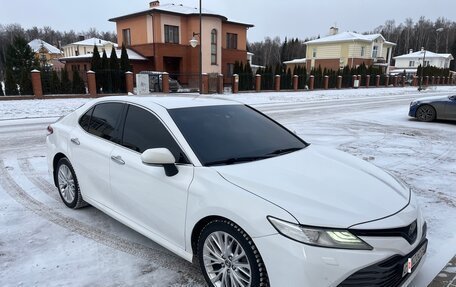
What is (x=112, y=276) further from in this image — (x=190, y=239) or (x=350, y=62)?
(x=350, y=62)

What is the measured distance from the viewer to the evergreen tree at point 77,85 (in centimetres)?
2469

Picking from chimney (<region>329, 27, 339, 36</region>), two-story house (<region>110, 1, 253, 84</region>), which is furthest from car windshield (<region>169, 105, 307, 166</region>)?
chimney (<region>329, 27, 339, 36</region>)

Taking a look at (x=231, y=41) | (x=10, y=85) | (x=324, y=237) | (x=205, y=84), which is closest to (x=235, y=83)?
(x=205, y=84)

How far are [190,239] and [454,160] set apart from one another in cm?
693

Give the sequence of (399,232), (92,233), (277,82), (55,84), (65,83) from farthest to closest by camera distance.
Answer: (277,82) < (65,83) < (55,84) < (92,233) < (399,232)

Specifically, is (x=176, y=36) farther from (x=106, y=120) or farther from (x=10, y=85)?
(x=106, y=120)

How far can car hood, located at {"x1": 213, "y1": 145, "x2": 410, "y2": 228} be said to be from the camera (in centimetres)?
235

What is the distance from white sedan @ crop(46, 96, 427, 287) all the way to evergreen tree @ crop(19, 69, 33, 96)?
70.7 ft

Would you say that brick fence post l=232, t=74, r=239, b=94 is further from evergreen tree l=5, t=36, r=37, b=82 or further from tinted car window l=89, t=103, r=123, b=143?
tinted car window l=89, t=103, r=123, b=143

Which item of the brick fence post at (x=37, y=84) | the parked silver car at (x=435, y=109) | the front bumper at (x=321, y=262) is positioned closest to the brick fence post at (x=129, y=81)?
the brick fence post at (x=37, y=84)

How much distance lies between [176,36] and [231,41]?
283 inches

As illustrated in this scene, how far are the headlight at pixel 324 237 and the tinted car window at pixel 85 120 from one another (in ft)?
9.98

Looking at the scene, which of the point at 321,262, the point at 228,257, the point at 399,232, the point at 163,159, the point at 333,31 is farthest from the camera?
the point at 333,31

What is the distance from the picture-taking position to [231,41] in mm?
42594
